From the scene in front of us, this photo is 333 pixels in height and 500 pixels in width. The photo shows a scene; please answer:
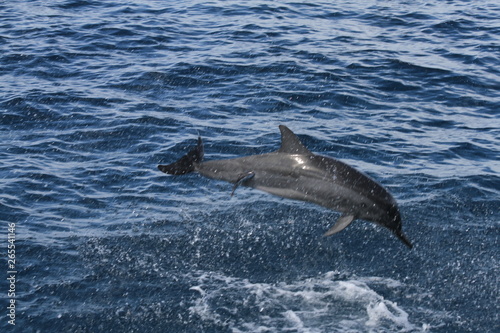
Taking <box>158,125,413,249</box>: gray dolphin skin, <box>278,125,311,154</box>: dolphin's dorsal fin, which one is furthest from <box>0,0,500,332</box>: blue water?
<box>278,125,311,154</box>: dolphin's dorsal fin

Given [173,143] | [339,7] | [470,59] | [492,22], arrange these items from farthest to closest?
[339,7] < [492,22] < [470,59] < [173,143]

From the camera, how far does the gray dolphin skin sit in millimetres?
9820

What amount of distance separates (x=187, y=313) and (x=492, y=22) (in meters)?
18.4

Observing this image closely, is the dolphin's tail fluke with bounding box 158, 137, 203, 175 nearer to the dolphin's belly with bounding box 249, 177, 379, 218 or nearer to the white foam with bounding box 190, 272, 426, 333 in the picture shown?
the dolphin's belly with bounding box 249, 177, 379, 218

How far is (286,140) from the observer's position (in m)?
10.2

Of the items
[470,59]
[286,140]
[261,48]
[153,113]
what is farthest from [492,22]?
[286,140]

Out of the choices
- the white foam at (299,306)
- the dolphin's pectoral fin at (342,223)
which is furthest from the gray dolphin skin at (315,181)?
the white foam at (299,306)

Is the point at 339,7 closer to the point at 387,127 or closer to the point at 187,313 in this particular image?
the point at 387,127

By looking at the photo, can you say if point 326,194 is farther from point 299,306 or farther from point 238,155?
point 238,155

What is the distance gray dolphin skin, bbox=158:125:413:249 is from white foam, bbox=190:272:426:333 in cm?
98

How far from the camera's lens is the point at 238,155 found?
573 inches

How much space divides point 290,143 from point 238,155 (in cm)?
442

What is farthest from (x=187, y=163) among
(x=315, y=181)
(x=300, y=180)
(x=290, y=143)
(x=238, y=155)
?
(x=238, y=155)

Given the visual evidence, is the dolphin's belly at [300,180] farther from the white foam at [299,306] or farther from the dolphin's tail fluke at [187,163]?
the white foam at [299,306]
